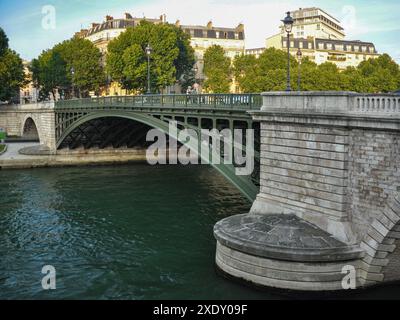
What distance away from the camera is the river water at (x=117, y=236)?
1698 centimetres

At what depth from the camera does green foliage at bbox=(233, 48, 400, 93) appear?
175 ft

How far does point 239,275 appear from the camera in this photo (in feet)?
53.1

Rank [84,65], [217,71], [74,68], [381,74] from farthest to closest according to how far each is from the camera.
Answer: [74,68] < [84,65] < [217,71] < [381,74]

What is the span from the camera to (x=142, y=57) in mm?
61750

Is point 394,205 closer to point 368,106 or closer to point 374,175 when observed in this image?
point 374,175

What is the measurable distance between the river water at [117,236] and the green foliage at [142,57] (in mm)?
23432

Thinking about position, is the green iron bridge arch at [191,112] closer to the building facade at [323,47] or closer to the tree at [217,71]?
the tree at [217,71]

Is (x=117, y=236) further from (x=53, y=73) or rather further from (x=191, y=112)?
(x=53, y=73)

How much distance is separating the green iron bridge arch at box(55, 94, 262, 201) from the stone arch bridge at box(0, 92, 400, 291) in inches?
53.3

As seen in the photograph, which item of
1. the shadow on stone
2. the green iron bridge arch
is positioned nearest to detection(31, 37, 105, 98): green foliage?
the shadow on stone

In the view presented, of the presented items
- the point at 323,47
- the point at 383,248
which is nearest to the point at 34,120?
the point at 383,248

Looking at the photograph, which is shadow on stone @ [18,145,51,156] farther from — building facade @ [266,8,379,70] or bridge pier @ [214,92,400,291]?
building facade @ [266,8,379,70]

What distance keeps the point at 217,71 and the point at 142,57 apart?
1056 cm
